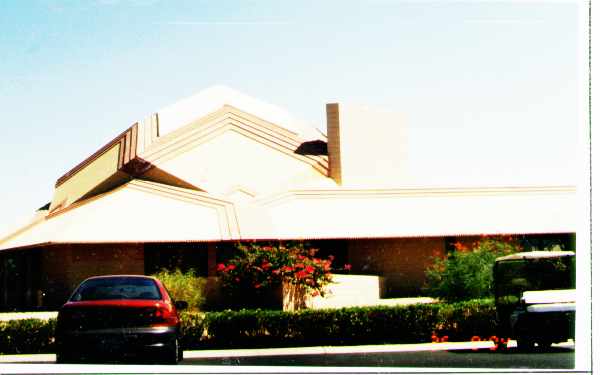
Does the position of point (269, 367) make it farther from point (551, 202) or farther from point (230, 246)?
point (551, 202)

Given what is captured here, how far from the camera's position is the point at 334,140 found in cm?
2805

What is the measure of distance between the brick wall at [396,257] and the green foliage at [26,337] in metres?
10.8

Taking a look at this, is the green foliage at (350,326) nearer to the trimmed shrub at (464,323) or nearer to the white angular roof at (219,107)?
the trimmed shrub at (464,323)

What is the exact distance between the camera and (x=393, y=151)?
95.3ft

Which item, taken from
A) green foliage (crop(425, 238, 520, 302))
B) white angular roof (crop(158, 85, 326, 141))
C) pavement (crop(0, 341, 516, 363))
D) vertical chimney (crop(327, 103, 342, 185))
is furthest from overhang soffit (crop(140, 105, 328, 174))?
pavement (crop(0, 341, 516, 363))

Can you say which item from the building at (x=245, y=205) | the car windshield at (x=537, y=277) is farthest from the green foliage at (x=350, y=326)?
the building at (x=245, y=205)

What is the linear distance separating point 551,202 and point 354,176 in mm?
7133

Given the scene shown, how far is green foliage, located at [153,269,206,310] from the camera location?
19188 mm

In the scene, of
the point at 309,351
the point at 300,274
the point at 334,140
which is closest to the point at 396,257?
Result: the point at 300,274

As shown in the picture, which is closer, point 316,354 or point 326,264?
point 316,354

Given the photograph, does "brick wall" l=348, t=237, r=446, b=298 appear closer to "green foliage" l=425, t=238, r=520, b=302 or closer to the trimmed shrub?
"green foliage" l=425, t=238, r=520, b=302

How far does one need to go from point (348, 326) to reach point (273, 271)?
4274 millimetres

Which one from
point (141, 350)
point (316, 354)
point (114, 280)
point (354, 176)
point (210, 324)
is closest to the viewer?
point (141, 350)

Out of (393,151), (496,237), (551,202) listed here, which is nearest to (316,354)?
(496,237)
